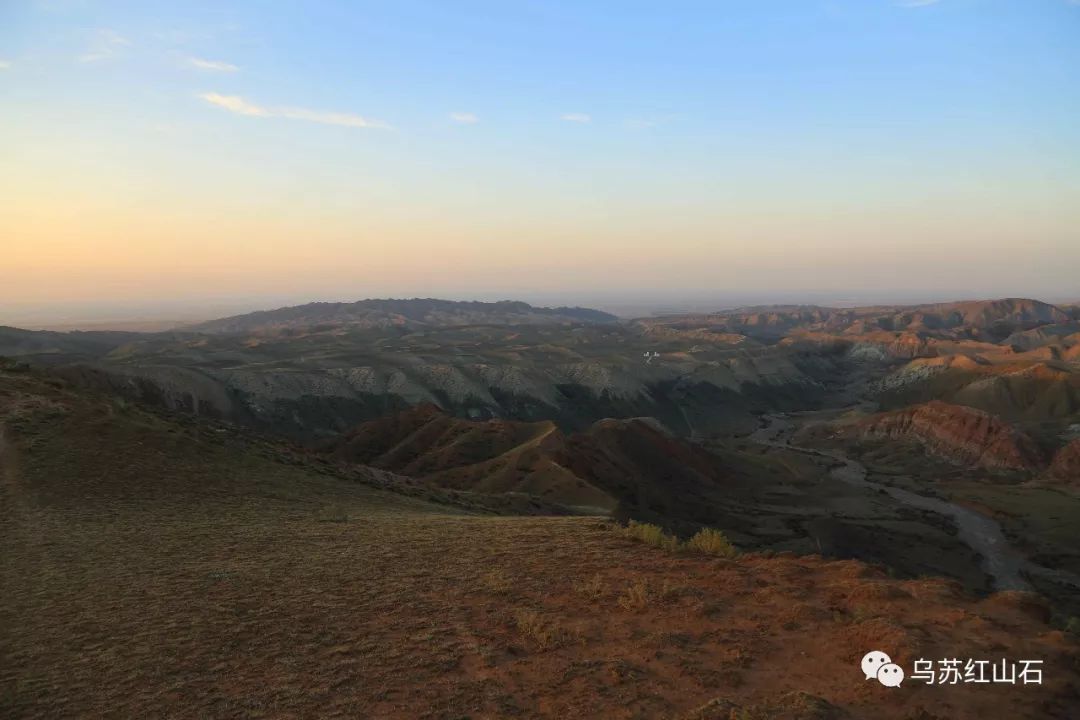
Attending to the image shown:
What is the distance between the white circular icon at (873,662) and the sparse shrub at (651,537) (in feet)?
19.6

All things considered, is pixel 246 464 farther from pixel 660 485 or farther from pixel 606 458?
pixel 660 485

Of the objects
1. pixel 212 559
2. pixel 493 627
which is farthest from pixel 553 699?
pixel 212 559

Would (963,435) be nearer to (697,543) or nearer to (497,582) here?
(697,543)

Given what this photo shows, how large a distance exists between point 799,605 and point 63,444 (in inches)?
1014

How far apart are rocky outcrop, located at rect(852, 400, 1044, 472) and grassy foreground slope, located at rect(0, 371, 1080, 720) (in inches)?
3511

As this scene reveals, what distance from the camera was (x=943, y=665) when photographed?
25.1 feet

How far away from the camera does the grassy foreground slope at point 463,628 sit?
24.2ft

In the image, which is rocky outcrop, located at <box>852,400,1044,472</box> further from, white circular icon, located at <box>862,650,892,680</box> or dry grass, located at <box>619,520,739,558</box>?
white circular icon, located at <box>862,650,892,680</box>

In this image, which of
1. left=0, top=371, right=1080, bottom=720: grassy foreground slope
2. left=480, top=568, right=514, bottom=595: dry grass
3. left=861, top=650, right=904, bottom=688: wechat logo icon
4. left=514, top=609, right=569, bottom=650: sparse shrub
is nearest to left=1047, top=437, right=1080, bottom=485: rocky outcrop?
left=0, top=371, right=1080, bottom=720: grassy foreground slope

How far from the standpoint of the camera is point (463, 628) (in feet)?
31.6

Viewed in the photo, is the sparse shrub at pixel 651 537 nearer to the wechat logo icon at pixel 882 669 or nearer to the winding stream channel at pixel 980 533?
the wechat logo icon at pixel 882 669

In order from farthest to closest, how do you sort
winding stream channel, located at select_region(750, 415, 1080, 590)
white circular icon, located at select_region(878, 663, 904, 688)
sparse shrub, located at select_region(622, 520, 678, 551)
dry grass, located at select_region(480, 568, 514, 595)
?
winding stream channel, located at select_region(750, 415, 1080, 590) → sparse shrub, located at select_region(622, 520, 678, 551) → dry grass, located at select_region(480, 568, 514, 595) → white circular icon, located at select_region(878, 663, 904, 688)

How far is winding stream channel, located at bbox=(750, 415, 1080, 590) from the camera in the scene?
44891 mm

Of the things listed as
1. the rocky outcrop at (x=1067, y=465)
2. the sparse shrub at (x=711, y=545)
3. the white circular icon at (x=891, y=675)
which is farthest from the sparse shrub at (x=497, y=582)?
the rocky outcrop at (x=1067, y=465)
